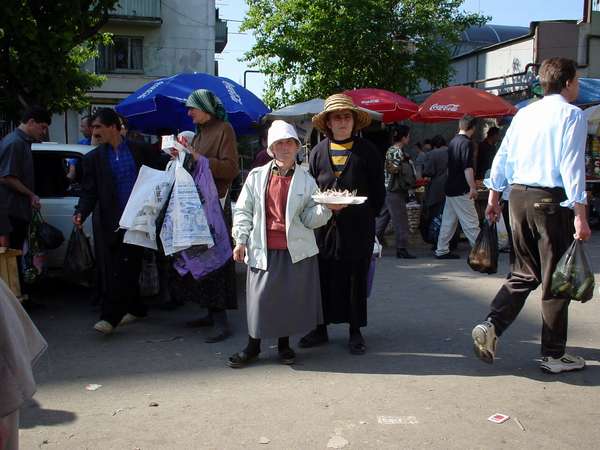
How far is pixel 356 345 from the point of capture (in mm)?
4949

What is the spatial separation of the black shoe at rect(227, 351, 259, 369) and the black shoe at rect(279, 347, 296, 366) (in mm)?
220

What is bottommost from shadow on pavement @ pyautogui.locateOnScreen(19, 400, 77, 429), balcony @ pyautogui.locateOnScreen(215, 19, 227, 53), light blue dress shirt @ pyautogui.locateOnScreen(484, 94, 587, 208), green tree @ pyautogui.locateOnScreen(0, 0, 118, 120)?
shadow on pavement @ pyautogui.locateOnScreen(19, 400, 77, 429)

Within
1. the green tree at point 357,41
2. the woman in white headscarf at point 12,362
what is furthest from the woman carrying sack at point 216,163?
the green tree at point 357,41

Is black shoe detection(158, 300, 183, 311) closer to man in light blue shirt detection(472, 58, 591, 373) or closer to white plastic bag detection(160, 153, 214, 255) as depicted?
white plastic bag detection(160, 153, 214, 255)

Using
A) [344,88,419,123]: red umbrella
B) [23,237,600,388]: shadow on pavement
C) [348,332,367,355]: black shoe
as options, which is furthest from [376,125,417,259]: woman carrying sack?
[348,332,367,355]: black shoe

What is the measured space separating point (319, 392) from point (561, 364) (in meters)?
1.67

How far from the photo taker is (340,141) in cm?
501

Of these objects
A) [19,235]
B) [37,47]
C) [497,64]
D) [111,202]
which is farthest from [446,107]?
[497,64]

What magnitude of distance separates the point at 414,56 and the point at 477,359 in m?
16.1

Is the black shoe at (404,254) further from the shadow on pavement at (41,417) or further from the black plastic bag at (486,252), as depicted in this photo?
the shadow on pavement at (41,417)

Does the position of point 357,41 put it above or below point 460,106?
above

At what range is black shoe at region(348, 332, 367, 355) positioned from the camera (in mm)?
4922

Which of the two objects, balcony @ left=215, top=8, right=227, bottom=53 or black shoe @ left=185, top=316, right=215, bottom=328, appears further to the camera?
balcony @ left=215, top=8, right=227, bottom=53

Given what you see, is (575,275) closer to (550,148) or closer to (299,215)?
(550,148)
